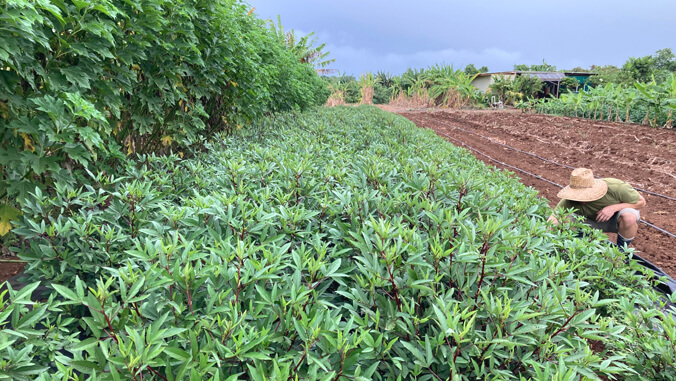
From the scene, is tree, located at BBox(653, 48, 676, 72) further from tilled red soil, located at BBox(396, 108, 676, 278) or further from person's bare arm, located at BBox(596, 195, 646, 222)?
person's bare arm, located at BBox(596, 195, 646, 222)

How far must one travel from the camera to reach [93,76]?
236cm

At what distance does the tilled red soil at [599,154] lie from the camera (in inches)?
222

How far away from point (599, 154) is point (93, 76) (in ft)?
37.5

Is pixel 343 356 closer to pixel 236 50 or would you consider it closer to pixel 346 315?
pixel 346 315

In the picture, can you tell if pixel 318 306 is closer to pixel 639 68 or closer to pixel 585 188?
pixel 585 188

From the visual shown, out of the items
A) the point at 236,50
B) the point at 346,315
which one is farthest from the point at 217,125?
Result: the point at 346,315

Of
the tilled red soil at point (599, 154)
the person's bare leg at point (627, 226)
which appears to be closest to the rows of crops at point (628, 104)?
the tilled red soil at point (599, 154)

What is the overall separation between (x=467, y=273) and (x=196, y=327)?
3.12 feet

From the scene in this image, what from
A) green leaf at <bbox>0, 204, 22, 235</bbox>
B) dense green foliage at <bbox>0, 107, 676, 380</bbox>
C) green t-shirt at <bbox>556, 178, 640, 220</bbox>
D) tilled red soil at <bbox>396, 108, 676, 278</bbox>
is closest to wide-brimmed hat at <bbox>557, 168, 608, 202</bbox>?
green t-shirt at <bbox>556, 178, 640, 220</bbox>

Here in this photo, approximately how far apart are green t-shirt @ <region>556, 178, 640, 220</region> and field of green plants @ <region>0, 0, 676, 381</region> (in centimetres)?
197

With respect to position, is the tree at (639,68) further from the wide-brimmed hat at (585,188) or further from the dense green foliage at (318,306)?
the dense green foliage at (318,306)

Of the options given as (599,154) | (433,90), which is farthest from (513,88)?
(599,154)

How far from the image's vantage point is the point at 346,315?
4.36ft

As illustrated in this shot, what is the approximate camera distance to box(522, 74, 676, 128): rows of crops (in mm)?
12914
